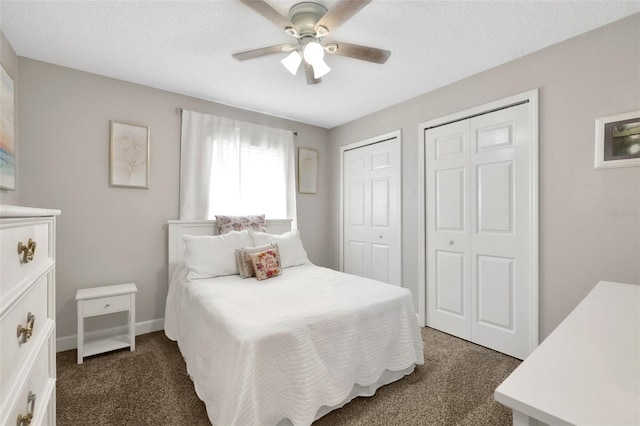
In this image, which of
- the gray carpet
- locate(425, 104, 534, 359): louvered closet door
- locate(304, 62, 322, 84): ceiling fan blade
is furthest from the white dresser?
locate(425, 104, 534, 359): louvered closet door

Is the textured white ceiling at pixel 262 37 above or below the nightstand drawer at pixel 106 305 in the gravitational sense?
above

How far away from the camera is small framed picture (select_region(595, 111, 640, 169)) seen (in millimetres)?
1852

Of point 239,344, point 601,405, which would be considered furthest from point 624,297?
point 239,344

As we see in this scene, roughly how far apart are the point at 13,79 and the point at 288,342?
2895 millimetres

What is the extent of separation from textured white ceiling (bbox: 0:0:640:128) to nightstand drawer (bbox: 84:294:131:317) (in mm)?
1988

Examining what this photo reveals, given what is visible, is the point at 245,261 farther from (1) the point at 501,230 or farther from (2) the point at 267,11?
(1) the point at 501,230

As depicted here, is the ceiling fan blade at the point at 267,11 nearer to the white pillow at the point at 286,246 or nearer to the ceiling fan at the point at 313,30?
the ceiling fan at the point at 313,30

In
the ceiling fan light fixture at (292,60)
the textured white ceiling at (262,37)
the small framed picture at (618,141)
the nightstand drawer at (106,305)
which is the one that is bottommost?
the nightstand drawer at (106,305)

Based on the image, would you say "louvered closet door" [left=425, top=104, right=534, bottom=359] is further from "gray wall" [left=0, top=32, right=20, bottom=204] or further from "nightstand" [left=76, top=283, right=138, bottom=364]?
"gray wall" [left=0, top=32, right=20, bottom=204]

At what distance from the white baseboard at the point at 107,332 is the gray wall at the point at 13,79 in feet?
4.05

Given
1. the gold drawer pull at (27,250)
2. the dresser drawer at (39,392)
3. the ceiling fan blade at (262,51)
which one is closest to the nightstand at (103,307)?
the dresser drawer at (39,392)

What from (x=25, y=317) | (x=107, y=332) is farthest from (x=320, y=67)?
(x=107, y=332)

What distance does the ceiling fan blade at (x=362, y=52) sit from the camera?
6.15 ft

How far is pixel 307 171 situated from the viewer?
4.10 m
